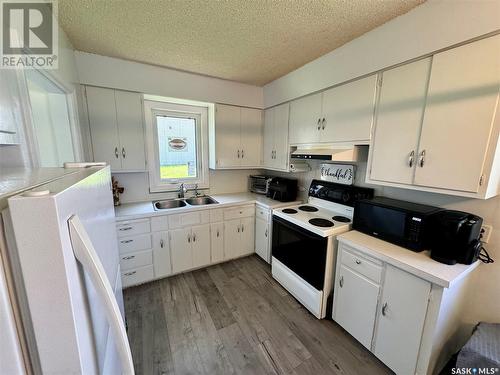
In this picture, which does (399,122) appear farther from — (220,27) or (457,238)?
(220,27)

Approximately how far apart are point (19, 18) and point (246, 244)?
281 cm

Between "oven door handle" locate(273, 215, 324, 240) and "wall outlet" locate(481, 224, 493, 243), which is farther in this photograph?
"oven door handle" locate(273, 215, 324, 240)

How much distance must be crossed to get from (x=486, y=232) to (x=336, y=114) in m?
1.44

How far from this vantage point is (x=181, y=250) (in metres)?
2.53

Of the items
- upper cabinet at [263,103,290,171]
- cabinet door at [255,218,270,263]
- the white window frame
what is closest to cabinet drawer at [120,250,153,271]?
the white window frame

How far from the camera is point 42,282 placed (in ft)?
1.16

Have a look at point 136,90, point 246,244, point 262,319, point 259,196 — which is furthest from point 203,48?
point 262,319

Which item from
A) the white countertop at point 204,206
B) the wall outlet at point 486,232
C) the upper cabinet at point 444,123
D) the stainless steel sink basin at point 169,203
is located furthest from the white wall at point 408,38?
the stainless steel sink basin at point 169,203

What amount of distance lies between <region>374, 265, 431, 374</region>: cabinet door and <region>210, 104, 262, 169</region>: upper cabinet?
7.29ft

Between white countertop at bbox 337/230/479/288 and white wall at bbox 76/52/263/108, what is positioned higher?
white wall at bbox 76/52/263/108

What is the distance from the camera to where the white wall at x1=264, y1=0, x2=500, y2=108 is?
46.5 inches

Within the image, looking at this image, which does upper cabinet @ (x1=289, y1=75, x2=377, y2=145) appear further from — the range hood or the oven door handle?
the oven door handle

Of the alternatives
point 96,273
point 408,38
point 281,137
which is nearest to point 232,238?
point 281,137

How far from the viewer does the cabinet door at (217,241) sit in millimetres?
2699
